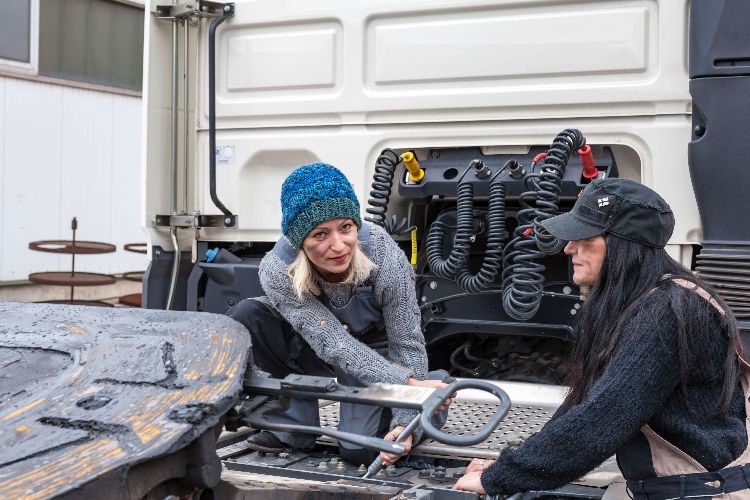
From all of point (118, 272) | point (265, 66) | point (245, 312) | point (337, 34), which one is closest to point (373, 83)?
point (337, 34)

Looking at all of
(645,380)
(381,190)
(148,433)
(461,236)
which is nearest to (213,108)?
(381,190)

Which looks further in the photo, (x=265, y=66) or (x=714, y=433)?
(x=265, y=66)

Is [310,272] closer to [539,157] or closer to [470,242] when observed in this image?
[470,242]

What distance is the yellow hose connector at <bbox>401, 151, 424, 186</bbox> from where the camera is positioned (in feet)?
12.0

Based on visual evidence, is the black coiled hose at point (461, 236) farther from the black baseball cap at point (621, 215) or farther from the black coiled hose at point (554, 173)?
the black baseball cap at point (621, 215)

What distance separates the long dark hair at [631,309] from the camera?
207 cm

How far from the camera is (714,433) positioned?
2096 millimetres

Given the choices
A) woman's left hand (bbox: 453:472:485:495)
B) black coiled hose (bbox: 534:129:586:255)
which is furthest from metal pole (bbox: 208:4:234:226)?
woman's left hand (bbox: 453:472:485:495)

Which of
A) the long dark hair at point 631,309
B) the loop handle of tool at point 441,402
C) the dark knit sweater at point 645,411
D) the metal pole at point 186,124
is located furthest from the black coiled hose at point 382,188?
the loop handle of tool at point 441,402

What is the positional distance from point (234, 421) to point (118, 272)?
883 cm

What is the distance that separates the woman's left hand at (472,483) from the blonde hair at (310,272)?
84 centimetres

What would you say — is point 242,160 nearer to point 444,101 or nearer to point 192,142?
point 192,142

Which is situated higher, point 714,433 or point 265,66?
point 265,66

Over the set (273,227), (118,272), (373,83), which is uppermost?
(373,83)
